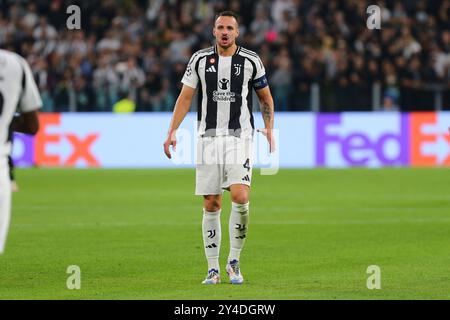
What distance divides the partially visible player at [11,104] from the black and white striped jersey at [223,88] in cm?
260

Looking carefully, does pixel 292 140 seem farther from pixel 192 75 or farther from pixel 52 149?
pixel 192 75

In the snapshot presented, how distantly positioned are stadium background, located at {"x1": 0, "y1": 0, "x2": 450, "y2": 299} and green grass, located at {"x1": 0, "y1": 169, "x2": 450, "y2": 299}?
71mm

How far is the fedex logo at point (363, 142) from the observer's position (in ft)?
87.2

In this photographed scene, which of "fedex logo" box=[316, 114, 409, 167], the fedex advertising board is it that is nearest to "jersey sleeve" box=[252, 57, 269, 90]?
the fedex advertising board

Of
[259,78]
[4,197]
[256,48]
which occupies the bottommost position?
[4,197]

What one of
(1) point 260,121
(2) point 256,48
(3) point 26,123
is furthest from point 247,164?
(2) point 256,48

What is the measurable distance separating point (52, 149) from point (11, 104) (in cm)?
1970

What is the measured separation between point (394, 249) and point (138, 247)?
9.05 feet

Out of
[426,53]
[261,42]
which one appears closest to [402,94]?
[426,53]

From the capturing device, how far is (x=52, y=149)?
26750mm

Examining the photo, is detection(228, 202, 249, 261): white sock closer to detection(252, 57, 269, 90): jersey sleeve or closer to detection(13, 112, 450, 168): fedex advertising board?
detection(252, 57, 269, 90): jersey sleeve

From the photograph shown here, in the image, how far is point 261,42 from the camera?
96.7 feet

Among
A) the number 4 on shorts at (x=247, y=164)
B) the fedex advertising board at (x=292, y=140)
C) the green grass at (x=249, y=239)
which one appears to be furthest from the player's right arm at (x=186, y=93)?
the fedex advertising board at (x=292, y=140)

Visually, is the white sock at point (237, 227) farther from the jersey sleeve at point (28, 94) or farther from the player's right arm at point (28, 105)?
the jersey sleeve at point (28, 94)
